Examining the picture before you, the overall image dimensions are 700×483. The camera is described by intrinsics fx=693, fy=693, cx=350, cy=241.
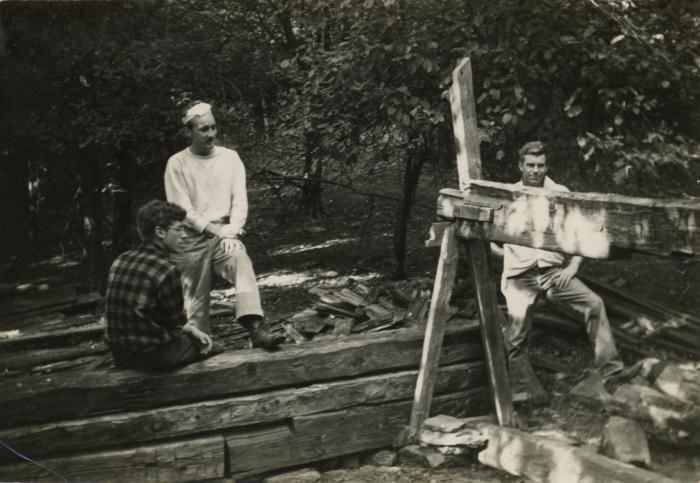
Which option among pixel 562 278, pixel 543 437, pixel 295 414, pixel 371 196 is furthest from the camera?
pixel 371 196

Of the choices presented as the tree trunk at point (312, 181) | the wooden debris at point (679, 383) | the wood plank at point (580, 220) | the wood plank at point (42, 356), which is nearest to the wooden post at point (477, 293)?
the wood plank at point (580, 220)

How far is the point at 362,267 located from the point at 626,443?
18.1 feet

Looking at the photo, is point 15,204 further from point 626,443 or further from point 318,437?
point 626,443

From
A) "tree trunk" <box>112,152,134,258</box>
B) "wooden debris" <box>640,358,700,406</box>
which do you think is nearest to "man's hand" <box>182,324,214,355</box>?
"wooden debris" <box>640,358,700,406</box>

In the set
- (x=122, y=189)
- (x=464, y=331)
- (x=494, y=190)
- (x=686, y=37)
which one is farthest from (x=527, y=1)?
(x=122, y=189)

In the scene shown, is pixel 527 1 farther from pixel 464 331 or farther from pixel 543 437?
pixel 543 437

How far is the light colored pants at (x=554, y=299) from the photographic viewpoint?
584 cm

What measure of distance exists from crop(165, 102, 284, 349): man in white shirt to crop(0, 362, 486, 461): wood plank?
470 millimetres

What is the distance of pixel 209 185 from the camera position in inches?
213

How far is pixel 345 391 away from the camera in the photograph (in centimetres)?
547

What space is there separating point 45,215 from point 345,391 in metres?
7.13

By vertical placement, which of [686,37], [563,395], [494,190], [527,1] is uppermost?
[527,1]

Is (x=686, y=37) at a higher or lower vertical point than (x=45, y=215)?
higher

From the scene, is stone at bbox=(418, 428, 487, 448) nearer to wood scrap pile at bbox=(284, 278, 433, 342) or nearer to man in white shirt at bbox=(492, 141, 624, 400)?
man in white shirt at bbox=(492, 141, 624, 400)
